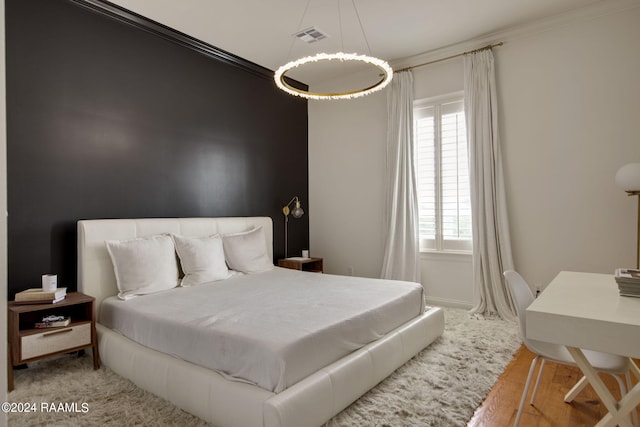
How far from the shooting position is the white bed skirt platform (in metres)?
1.76

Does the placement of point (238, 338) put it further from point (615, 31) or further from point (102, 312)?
point (615, 31)

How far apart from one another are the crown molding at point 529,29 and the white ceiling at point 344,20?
6 cm

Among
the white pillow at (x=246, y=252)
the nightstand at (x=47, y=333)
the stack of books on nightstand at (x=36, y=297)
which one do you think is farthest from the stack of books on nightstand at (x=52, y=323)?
the white pillow at (x=246, y=252)

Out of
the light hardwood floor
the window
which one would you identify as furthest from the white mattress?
the window

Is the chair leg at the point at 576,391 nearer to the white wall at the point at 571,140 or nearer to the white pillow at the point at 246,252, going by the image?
the white wall at the point at 571,140

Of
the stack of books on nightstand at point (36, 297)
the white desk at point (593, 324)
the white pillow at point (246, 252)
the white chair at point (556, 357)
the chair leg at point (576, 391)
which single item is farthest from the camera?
the white pillow at point (246, 252)

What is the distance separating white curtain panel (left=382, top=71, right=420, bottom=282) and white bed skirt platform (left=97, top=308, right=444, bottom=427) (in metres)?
1.87

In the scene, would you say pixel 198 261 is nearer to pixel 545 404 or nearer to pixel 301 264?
pixel 301 264

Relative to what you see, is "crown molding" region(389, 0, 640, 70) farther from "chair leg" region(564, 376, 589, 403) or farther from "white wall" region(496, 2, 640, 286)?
"chair leg" region(564, 376, 589, 403)

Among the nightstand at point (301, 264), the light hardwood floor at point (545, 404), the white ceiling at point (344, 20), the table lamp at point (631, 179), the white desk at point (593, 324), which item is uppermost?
the white ceiling at point (344, 20)

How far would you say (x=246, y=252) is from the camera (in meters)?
3.95

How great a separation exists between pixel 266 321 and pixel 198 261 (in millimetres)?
1468

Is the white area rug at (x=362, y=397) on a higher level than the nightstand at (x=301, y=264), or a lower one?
lower

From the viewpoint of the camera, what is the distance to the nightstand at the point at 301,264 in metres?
4.74
